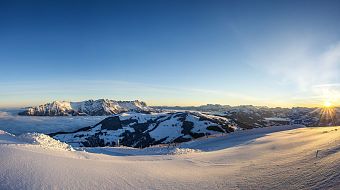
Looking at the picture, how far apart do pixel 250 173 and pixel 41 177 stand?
7.91m

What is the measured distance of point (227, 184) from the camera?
1056 centimetres

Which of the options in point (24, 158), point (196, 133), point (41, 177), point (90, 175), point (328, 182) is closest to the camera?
point (328, 182)

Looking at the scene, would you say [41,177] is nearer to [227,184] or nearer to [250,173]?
[227,184]

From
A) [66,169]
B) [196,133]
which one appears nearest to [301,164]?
[66,169]

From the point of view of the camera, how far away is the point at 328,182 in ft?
28.6

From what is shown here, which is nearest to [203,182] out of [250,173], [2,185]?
[250,173]

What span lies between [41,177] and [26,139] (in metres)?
12.1

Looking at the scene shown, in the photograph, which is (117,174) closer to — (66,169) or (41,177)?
(66,169)

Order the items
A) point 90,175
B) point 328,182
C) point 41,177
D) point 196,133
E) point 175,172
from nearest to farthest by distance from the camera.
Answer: point 328,182 < point 41,177 < point 90,175 < point 175,172 < point 196,133

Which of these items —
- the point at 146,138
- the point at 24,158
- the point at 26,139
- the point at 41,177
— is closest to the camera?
the point at 41,177

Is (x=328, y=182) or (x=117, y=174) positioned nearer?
(x=328, y=182)

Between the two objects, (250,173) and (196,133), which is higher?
(250,173)

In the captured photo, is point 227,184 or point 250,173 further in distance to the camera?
point 250,173


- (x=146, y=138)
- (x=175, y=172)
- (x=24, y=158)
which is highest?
(x=24, y=158)
